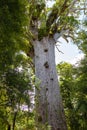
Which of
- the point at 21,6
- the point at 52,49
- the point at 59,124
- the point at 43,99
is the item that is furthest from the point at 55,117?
the point at 21,6

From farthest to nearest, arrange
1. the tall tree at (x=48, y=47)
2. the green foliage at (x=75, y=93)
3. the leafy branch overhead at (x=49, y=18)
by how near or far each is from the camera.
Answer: the green foliage at (x=75, y=93), the leafy branch overhead at (x=49, y=18), the tall tree at (x=48, y=47)

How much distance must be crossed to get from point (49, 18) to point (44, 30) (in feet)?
1.90

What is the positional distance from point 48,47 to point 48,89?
1695 millimetres

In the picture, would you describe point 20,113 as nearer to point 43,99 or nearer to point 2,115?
point 2,115

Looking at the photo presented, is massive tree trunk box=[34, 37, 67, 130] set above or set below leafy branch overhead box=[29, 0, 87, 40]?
below

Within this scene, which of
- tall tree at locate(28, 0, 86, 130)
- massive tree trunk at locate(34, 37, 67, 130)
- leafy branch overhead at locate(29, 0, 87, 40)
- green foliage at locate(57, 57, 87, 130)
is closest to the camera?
massive tree trunk at locate(34, 37, 67, 130)

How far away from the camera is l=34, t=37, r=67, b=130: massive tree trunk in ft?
22.8

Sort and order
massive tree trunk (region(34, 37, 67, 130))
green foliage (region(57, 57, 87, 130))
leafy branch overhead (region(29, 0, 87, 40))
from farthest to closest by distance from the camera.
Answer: green foliage (region(57, 57, 87, 130)) < leafy branch overhead (region(29, 0, 87, 40)) < massive tree trunk (region(34, 37, 67, 130))

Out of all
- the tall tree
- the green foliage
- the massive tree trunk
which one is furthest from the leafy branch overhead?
the green foliage

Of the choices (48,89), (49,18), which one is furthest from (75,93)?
(49,18)

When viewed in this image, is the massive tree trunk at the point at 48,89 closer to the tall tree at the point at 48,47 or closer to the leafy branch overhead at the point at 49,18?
the tall tree at the point at 48,47

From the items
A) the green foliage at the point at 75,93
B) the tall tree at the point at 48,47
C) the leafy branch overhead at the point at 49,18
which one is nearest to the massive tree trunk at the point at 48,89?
the tall tree at the point at 48,47

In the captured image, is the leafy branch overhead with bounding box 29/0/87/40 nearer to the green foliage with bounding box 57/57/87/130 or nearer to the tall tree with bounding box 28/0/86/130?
the tall tree with bounding box 28/0/86/130

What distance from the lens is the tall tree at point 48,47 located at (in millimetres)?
7129
